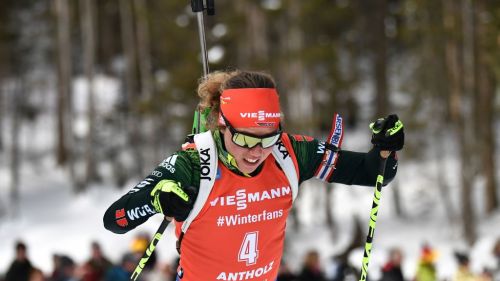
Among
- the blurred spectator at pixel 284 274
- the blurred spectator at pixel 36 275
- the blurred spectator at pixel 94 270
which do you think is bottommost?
the blurred spectator at pixel 94 270

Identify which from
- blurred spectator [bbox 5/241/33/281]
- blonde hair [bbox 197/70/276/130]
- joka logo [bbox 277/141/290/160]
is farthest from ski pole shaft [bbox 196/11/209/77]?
blurred spectator [bbox 5/241/33/281]

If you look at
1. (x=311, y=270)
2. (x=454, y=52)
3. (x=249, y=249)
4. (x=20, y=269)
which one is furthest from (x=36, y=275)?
(x=454, y=52)

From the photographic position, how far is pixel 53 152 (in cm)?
3778

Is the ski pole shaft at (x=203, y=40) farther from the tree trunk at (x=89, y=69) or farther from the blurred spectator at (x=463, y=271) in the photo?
the tree trunk at (x=89, y=69)

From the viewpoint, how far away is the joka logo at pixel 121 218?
357 centimetres

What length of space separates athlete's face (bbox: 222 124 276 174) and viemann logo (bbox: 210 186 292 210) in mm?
135

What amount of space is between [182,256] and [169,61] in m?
24.8

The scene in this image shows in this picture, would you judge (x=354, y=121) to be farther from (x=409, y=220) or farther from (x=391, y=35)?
(x=409, y=220)

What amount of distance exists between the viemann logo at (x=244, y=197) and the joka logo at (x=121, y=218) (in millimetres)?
395

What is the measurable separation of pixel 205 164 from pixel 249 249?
48 cm

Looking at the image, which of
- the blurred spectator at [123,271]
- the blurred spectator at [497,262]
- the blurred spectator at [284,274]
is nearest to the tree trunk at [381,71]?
the blurred spectator at [497,262]

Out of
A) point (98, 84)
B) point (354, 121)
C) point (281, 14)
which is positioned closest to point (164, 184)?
point (281, 14)

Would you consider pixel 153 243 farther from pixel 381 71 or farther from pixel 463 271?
pixel 381 71

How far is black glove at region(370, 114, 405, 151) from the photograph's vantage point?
3791 millimetres
